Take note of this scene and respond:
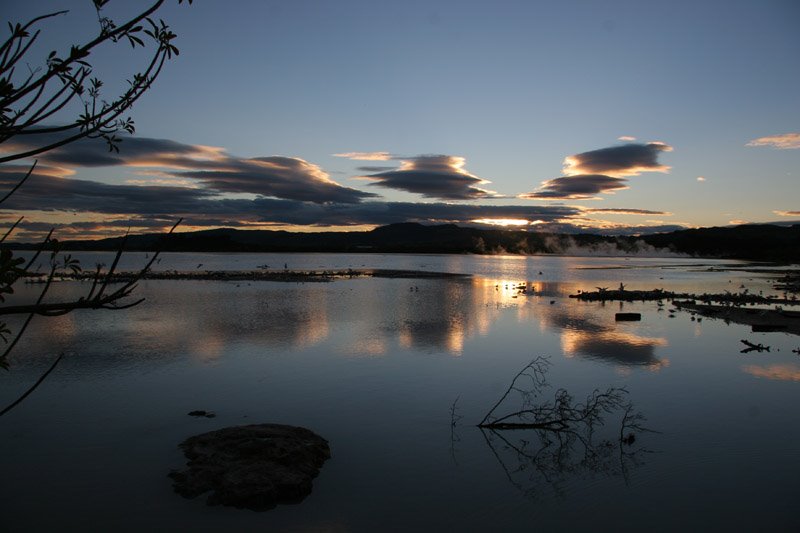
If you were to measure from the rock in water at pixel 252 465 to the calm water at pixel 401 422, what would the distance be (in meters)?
0.35

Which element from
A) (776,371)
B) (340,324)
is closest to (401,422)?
(776,371)

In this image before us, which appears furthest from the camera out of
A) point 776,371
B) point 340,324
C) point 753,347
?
point 340,324

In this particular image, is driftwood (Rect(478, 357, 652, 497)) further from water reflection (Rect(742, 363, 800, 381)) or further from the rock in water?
water reflection (Rect(742, 363, 800, 381))

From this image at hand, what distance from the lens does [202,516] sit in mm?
10617

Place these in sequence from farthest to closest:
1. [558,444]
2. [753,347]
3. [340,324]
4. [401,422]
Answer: [340,324]
[753,347]
[401,422]
[558,444]

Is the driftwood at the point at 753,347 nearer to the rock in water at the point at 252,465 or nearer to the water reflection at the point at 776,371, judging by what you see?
the water reflection at the point at 776,371

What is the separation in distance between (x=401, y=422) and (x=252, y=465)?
18.3ft

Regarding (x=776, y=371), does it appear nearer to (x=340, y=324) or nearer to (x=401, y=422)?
(x=401, y=422)

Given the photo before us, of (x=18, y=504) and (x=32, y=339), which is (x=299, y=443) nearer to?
(x=18, y=504)

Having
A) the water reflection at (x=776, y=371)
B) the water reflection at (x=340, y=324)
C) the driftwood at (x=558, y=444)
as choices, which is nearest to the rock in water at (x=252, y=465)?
the driftwood at (x=558, y=444)

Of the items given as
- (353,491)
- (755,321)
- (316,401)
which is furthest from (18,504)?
(755,321)

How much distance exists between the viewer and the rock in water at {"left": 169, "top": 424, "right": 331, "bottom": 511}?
36.9ft

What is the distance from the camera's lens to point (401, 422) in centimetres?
1636

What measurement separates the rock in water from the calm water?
A: 349mm
